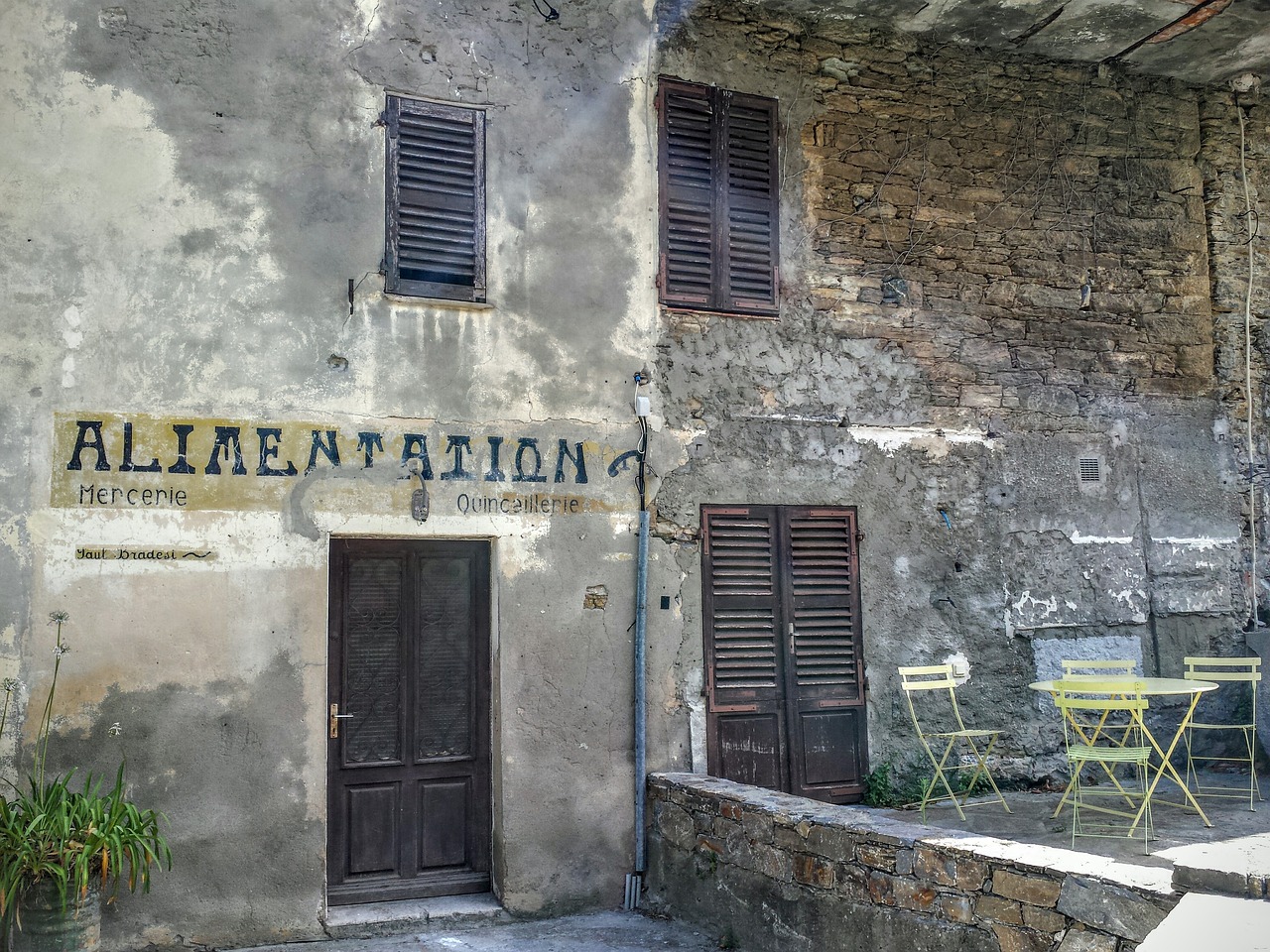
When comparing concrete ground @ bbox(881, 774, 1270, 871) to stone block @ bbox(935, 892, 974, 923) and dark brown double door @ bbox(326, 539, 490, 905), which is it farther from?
dark brown double door @ bbox(326, 539, 490, 905)

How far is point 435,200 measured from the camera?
6598 mm

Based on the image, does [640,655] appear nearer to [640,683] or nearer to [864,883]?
[640,683]

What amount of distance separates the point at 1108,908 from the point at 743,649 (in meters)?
3.40

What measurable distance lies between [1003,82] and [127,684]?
22.6 ft

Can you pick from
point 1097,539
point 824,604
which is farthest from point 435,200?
point 1097,539

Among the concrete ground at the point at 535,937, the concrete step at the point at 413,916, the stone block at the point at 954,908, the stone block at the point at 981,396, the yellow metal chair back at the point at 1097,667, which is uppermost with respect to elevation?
the stone block at the point at 981,396

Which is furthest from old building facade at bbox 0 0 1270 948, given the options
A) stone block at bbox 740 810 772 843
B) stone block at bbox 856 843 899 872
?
stone block at bbox 856 843 899 872

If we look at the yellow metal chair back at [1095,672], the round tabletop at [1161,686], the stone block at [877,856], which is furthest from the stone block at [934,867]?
the yellow metal chair back at [1095,672]

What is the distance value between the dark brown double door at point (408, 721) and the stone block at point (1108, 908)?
140 inches

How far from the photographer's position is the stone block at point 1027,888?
4.00 m

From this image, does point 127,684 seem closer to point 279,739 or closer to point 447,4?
point 279,739

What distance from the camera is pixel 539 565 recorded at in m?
6.59

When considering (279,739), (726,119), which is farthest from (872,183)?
(279,739)

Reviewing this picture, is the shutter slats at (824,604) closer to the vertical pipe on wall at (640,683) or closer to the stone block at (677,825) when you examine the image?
the vertical pipe on wall at (640,683)
